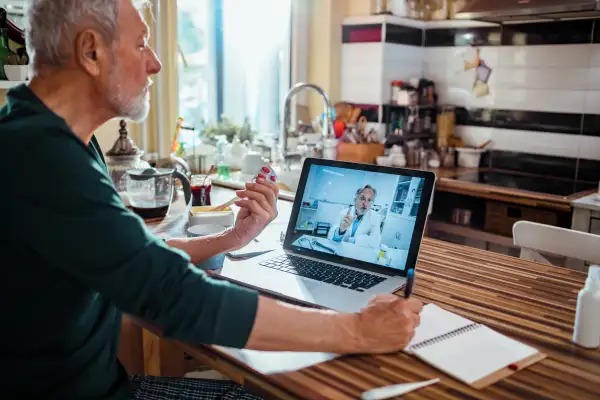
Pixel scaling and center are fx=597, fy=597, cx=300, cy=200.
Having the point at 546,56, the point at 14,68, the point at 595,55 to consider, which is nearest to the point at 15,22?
the point at 14,68

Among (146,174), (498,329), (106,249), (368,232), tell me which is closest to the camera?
(106,249)

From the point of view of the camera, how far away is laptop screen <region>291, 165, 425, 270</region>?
1.43 metres

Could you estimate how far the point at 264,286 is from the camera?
4.41 feet

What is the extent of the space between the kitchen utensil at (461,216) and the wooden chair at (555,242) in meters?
1.18

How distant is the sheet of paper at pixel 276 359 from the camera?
1015mm

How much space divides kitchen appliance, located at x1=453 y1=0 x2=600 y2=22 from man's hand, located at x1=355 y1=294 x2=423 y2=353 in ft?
7.34

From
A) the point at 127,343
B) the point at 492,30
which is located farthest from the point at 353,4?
the point at 127,343

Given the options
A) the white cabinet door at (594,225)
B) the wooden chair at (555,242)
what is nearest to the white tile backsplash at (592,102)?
the white cabinet door at (594,225)

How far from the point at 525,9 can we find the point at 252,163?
1521 millimetres

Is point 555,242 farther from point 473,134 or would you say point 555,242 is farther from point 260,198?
point 473,134

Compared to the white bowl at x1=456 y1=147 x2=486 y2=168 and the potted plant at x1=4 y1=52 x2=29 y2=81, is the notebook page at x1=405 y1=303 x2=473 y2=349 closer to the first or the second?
the potted plant at x1=4 y1=52 x2=29 y2=81

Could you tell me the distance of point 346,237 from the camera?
4.91 feet

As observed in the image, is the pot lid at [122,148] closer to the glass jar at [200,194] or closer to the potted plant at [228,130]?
the glass jar at [200,194]

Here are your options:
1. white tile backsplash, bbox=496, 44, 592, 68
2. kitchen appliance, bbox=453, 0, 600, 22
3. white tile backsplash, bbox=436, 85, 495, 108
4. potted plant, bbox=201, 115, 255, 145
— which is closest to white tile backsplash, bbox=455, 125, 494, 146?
white tile backsplash, bbox=436, 85, 495, 108
